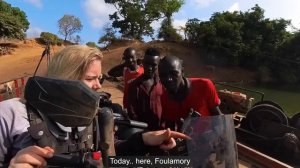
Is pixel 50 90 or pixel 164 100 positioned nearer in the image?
pixel 50 90

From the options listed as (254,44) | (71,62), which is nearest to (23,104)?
(71,62)

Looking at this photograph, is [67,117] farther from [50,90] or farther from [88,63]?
[88,63]

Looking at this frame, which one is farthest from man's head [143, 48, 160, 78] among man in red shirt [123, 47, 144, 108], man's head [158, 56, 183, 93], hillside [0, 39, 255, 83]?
hillside [0, 39, 255, 83]

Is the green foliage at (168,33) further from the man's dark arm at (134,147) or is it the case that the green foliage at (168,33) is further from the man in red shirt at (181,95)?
the man's dark arm at (134,147)

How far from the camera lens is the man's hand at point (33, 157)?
55.9 inches

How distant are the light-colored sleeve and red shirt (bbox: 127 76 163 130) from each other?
2.46 meters

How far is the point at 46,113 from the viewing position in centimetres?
152

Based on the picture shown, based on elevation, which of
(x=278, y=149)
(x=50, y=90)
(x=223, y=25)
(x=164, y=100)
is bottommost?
(x=278, y=149)

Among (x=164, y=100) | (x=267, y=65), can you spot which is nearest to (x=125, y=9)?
(x=267, y=65)

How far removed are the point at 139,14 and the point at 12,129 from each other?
43.3 m

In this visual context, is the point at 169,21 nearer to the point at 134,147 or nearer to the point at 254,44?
the point at 254,44

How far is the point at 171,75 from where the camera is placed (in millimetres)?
3984

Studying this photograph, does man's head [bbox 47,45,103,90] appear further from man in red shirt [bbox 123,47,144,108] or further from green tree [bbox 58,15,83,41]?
green tree [bbox 58,15,83,41]

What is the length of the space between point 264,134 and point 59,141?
→ 8.08 meters
